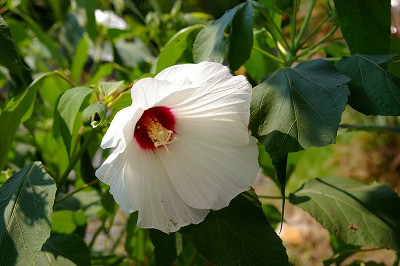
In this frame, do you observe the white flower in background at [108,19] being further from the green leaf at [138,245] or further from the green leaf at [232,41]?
the green leaf at [232,41]

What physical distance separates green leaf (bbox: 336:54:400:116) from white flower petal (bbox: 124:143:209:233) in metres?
0.24

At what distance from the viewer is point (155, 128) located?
0.74 m

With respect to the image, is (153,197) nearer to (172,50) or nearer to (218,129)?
(218,129)

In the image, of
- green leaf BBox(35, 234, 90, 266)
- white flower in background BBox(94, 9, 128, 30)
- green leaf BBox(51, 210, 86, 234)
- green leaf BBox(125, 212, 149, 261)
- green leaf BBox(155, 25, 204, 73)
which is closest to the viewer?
green leaf BBox(35, 234, 90, 266)

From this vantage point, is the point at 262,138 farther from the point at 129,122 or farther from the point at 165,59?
the point at 165,59

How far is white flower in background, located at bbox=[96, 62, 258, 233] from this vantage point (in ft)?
2.12

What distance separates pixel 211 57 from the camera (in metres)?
0.80

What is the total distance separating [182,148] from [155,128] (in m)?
0.05

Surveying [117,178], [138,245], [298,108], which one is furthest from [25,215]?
[138,245]

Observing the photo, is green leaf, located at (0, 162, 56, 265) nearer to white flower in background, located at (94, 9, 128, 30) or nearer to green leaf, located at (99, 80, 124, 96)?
green leaf, located at (99, 80, 124, 96)

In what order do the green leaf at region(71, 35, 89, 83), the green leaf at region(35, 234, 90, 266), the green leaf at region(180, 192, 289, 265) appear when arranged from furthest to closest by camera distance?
the green leaf at region(71, 35, 89, 83) < the green leaf at region(35, 234, 90, 266) < the green leaf at region(180, 192, 289, 265)

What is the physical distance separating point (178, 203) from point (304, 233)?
2.91 meters

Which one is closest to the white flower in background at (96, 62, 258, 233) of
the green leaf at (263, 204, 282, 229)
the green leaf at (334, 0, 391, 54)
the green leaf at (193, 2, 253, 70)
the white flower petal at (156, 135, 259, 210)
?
the white flower petal at (156, 135, 259, 210)

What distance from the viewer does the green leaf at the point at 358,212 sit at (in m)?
0.89
